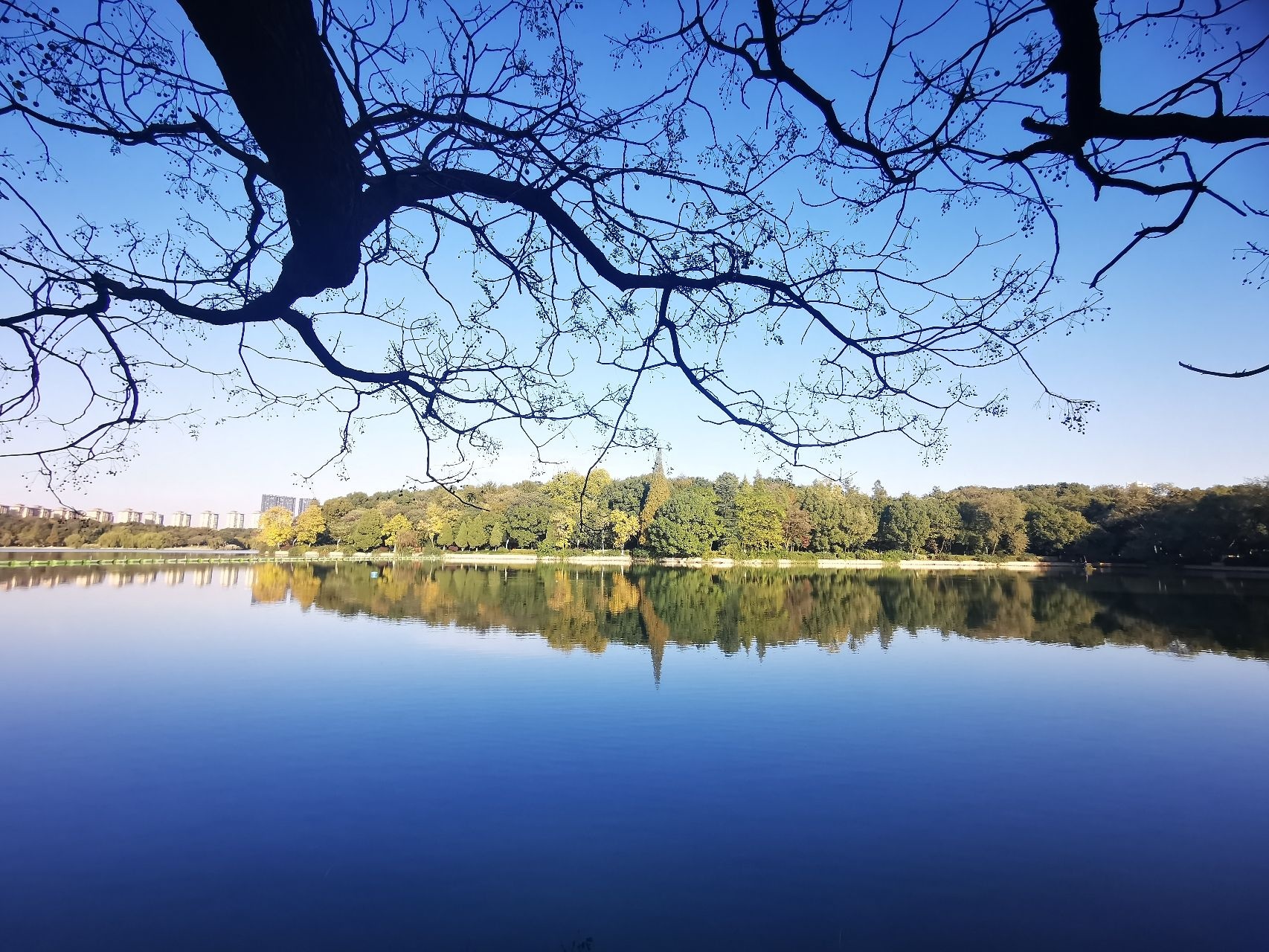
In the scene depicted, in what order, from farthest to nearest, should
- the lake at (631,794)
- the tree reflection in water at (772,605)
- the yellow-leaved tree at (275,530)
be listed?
the yellow-leaved tree at (275,530) < the tree reflection in water at (772,605) < the lake at (631,794)

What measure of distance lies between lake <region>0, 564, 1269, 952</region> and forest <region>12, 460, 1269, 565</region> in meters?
31.7

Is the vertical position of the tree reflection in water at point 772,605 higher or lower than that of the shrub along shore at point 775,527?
lower

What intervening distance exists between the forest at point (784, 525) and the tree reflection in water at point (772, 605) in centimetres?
784

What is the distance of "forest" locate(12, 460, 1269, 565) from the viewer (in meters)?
48.8

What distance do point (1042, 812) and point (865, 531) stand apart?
51161mm

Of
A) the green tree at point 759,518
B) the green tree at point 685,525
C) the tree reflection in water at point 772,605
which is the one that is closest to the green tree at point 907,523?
the green tree at point 759,518

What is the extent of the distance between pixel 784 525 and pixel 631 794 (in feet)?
161

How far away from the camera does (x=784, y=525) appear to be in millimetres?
55062

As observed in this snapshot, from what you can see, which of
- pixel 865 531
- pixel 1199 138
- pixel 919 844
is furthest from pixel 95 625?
pixel 865 531

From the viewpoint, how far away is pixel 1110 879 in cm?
563

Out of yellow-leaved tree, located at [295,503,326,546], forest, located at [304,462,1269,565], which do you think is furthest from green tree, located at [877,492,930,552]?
yellow-leaved tree, located at [295,503,326,546]

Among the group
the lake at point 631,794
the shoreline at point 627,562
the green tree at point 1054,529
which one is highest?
the green tree at point 1054,529

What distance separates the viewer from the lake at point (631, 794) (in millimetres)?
5078

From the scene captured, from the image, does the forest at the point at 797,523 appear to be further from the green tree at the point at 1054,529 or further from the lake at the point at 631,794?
the lake at the point at 631,794
